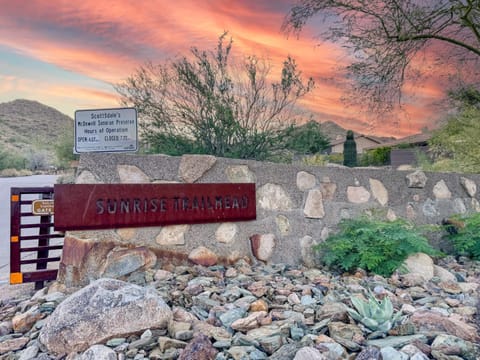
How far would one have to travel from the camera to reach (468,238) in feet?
16.6

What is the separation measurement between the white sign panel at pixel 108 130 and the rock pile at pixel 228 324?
1.47m

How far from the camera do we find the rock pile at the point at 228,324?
2.18m

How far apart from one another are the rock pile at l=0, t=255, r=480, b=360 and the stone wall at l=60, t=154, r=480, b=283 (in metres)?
0.36

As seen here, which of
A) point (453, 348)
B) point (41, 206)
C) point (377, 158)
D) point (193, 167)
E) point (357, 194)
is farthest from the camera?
point (377, 158)

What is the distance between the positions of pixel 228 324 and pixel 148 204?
156 cm

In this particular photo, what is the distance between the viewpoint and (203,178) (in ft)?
13.3

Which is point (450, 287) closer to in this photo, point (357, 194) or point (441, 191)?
point (357, 194)

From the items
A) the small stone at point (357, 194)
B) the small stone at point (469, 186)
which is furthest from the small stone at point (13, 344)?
the small stone at point (469, 186)

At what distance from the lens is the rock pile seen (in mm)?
2184

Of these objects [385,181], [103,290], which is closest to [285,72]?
[385,181]

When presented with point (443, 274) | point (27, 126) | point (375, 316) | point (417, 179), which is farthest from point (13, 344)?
point (27, 126)

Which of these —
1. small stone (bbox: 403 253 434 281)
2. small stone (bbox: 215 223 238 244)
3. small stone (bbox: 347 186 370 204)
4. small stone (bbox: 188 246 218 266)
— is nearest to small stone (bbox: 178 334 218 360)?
small stone (bbox: 188 246 218 266)

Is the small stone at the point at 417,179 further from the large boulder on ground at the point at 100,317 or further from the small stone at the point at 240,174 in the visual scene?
the large boulder on ground at the point at 100,317

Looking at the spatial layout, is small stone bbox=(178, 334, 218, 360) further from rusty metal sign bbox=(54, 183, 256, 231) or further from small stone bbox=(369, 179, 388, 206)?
small stone bbox=(369, 179, 388, 206)
